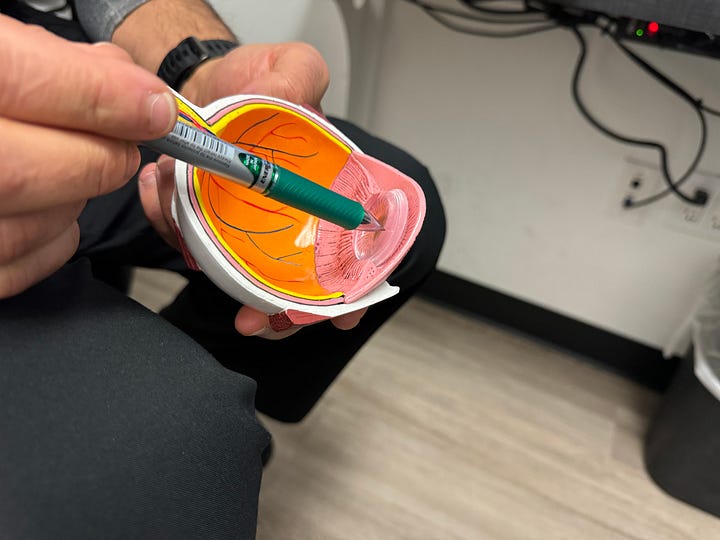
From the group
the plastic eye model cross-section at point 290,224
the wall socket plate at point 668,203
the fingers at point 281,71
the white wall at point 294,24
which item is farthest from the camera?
the wall socket plate at point 668,203

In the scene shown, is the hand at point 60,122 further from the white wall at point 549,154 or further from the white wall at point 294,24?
the white wall at point 549,154

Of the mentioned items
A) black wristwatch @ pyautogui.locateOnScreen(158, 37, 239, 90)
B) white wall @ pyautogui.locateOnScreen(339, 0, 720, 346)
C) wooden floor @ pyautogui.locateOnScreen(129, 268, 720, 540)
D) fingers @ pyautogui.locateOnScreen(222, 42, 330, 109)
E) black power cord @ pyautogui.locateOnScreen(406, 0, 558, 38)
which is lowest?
wooden floor @ pyautogui.locateOnScreen(129, 268, 720, 540)

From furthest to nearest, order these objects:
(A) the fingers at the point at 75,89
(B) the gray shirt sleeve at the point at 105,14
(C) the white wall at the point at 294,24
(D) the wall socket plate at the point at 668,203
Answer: (D) the wall socket plate at the point at 668,203 < (C) the white wall at the point at 294,24 < (B) the gray shirt sleeve at the point at 105,14 < (A) the fingers at the point at 75,89

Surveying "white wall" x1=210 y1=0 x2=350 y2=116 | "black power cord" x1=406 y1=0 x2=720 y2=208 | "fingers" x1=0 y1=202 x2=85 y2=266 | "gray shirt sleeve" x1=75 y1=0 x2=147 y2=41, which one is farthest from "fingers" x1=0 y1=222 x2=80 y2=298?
"black power cord" x1=406 y1=0 x2=720 y2=208

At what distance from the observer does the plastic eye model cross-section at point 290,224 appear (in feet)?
1.31

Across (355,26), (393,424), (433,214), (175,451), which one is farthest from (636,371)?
(175,451)

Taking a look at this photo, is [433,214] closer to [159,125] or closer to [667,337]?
[159,125]

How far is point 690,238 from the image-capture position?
0.91 meters

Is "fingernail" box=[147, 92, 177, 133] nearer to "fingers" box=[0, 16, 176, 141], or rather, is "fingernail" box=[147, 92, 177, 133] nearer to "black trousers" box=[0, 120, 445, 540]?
"fingers" box=[0, 16, 176, 141]

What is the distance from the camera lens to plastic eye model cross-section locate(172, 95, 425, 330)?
1.31ft

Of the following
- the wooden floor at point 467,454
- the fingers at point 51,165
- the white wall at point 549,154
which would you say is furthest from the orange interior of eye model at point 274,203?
the white wall at point 549,154

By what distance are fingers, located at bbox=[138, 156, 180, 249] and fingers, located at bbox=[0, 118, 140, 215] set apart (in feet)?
0.33

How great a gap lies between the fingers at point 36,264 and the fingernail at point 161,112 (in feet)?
0.36

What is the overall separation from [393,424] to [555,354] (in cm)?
40
